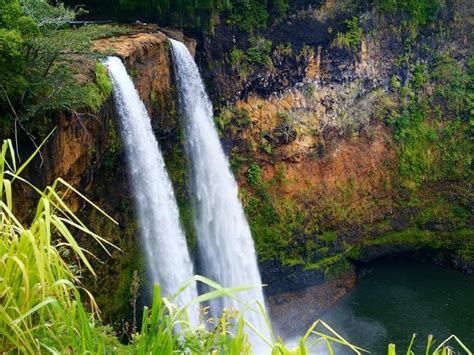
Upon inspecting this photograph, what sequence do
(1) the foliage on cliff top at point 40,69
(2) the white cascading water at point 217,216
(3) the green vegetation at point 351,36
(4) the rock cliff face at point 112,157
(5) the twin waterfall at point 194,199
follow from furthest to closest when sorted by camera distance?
(3) the green vegetation at point 351,36
(2) the white cascading water at point 217,216
(5) the twin waterfall at point 194,199
(4) the rock cliff face at point 112,157
(1) the foliage on cliff top at point 40,69

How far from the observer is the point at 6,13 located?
6078 mm

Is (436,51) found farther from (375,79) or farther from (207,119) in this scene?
(207,119)

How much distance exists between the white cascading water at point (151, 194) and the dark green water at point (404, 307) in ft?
15.5

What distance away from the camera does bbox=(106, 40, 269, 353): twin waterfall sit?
9.08 metres

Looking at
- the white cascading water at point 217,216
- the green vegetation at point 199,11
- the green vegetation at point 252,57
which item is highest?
the green vegetation at point 199,11

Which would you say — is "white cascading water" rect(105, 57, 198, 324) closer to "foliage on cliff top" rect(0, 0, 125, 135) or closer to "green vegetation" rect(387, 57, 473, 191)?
"foliage on cliff top" rect(0, 0, 125, 135)

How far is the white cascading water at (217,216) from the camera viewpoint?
11.8m

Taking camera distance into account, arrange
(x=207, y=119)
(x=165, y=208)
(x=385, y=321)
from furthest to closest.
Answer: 1. (x=385, y=321)
2. (x=207, y=119)
3. (x=165, y=208)

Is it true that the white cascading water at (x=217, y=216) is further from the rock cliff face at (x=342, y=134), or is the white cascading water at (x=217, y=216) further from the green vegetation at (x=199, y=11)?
the green vegetation at (x=199, y=11)

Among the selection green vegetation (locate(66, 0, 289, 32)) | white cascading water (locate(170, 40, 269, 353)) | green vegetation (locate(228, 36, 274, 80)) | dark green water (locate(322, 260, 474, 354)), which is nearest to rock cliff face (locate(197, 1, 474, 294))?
green vegetation (locate(228, 36, 274, 80))

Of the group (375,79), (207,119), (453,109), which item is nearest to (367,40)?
(375,79)

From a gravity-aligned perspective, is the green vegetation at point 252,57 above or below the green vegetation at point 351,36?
below

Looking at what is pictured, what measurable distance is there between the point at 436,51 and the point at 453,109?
1794mm

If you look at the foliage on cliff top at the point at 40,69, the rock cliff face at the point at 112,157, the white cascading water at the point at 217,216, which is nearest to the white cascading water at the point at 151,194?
the rock cliff face at the point at 112,157
